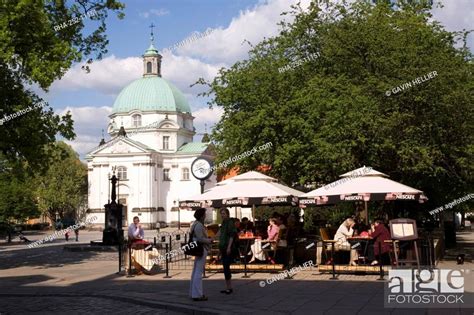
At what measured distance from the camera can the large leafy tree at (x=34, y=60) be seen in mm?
22078

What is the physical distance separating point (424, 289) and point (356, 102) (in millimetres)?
11230

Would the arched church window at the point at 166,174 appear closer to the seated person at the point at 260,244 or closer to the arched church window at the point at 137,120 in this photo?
the arched church window at the point at 137,120

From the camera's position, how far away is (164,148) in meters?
97.8

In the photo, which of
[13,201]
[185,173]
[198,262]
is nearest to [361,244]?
[198,262]

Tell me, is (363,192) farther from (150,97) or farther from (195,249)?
(150,97)

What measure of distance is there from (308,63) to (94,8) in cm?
1032

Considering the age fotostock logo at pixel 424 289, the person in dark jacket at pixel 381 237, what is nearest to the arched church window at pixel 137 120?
the person in dark jacket at pixel 381 237

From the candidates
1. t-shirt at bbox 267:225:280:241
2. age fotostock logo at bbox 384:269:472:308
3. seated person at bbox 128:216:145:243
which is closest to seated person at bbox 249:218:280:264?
t-shirt at bbox 267:225:280:241

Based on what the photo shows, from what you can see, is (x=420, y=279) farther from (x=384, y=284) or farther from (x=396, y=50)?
(x=396, y=50)

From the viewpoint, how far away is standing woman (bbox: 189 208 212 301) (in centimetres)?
1238

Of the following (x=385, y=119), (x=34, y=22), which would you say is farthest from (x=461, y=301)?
(x=34, y=22)

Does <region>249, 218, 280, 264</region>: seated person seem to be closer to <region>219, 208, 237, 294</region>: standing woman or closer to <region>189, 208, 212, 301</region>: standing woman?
<region>219, 208, 237, 294</region>: standing woman

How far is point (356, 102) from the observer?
22781mm

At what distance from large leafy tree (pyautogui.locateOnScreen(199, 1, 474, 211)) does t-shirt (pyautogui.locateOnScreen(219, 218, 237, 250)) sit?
29.7ft
